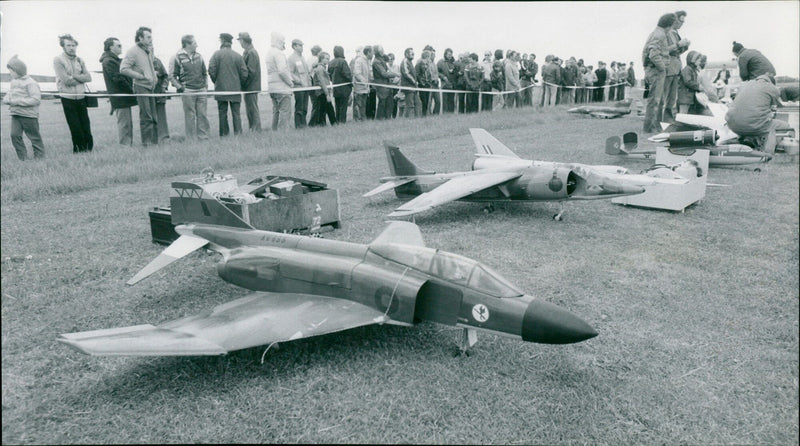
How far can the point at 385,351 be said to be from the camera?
14.3 ft

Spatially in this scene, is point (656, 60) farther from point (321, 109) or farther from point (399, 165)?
point (321, 109)

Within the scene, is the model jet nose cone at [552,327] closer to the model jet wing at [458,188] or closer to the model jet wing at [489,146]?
the model jet wing at [458,188]

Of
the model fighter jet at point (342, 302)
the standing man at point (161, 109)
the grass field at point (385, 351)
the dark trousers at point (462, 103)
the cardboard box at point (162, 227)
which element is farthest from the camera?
the dark trousers at point (462, 103)

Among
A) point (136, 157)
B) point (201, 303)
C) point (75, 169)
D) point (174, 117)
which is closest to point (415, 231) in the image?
point (201, 303)

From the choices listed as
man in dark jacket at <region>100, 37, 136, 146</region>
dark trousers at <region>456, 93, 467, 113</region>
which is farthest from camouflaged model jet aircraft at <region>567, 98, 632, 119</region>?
man in dark jacket at <region>100, 37, 136, 146</region>

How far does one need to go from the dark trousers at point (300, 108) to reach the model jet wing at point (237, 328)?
462 inches

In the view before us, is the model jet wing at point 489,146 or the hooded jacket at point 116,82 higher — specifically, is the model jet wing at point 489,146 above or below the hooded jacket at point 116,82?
below

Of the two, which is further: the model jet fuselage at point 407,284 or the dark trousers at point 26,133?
the model jet fuselage at point 407,284

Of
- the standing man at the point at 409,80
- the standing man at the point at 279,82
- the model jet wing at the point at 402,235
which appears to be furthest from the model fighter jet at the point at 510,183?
the standing man at the point at 409,80

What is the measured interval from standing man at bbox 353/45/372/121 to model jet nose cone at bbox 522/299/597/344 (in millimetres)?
14880

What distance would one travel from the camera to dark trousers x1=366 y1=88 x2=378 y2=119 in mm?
18766

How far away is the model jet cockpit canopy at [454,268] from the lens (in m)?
4.21

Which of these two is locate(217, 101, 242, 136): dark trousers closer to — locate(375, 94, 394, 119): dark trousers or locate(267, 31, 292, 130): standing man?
locate(267, 31, 292, 130): standing man

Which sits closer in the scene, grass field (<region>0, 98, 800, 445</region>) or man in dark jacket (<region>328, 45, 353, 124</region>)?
grass field (<region>0, 98, 800, 445</region>)
